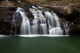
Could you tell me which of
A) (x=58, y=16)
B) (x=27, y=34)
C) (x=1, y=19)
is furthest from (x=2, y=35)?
(x=58, y=16)

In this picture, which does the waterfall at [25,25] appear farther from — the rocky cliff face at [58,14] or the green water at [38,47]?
the green water at [38,47]

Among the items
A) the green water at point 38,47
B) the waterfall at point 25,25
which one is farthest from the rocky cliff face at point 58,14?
the green water at point 38,47

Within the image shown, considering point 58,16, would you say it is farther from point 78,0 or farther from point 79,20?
point 78,0

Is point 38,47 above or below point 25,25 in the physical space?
below

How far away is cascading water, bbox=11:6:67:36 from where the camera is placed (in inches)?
313

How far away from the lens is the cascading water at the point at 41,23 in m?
7.94

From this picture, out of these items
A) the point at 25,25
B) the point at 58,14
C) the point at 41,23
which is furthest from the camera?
the point at 58,14

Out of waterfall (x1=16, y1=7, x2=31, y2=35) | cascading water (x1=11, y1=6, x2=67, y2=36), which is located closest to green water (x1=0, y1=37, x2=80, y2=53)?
waterfall (x1=16, y1=7, x2=31, y2=35)

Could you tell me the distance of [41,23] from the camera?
8.14 metres

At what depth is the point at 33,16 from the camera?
27.3ft

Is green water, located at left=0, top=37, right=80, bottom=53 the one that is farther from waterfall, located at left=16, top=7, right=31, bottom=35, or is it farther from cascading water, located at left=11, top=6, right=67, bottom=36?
cascading water, located at left=11, top=6, right=67, bottom=36

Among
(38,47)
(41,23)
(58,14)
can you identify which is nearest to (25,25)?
(41,23)

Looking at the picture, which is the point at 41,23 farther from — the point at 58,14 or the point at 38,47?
the point at 38,47

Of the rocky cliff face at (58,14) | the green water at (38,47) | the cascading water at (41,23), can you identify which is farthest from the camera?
the cascading water at (41,23)
